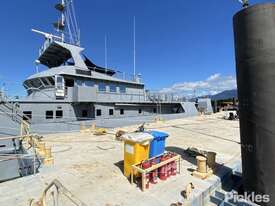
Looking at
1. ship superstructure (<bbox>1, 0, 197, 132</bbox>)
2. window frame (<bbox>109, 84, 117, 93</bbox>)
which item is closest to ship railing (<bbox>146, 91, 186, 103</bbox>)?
ship superstructure (<bbox>1, 0, 197, 132</bbox>)

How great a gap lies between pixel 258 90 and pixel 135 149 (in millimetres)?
3182

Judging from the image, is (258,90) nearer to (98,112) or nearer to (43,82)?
(98,112)

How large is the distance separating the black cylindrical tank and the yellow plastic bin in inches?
95.2

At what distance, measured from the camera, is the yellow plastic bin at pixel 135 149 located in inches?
206

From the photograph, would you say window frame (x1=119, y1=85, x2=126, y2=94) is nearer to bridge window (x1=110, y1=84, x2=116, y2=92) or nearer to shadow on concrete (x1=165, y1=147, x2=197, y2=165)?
bridge window (x1=110, y1=84, x2=116, y2=92)

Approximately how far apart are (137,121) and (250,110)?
14.4 m

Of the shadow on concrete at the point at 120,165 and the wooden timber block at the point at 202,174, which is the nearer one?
the wooden timber block at the point at 202,174

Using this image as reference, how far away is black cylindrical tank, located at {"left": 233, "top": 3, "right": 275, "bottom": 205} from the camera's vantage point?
3.76 metres

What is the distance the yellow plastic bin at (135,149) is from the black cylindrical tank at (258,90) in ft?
7.94

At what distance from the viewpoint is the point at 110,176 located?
220 inches

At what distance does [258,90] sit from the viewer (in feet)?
12.8

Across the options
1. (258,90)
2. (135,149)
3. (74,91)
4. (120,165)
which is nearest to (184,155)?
(120,165)

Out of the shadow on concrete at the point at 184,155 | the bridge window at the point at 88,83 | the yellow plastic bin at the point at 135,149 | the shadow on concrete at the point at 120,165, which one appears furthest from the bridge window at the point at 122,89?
the yellow plastic bin at the point at 135,149

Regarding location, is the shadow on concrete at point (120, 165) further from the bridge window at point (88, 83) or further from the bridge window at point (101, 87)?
the bridge window at point (101, 87)
